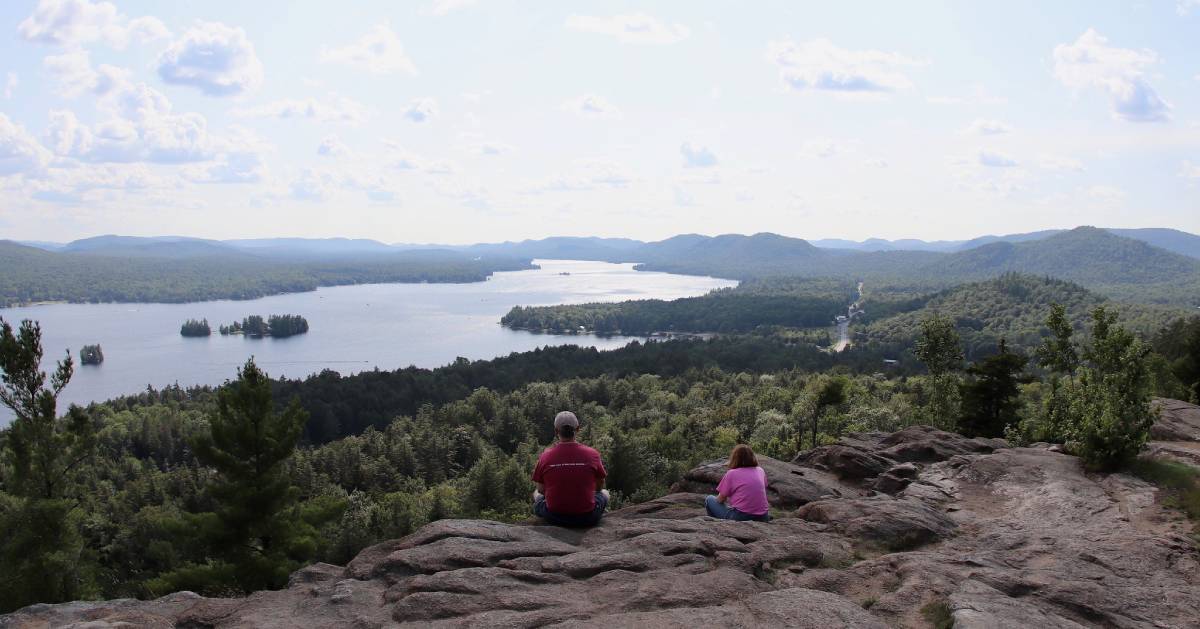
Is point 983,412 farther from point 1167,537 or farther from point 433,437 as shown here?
point 433,437

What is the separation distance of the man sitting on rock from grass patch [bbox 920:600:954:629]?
496 centimetres

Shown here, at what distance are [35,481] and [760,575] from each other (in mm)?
24638

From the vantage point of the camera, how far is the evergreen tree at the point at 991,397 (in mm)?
29766

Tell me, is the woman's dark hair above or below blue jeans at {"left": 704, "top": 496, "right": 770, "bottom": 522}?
above

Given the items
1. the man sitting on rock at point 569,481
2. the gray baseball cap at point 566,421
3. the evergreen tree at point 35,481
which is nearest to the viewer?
the gray baseball cap at point 566,421

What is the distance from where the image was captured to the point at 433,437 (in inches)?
3169


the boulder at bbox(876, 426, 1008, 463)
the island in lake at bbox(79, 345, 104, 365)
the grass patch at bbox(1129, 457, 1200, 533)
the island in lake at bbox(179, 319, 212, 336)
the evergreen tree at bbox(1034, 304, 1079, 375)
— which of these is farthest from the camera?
the island in lake at bbox(179, 319, 212, 336)

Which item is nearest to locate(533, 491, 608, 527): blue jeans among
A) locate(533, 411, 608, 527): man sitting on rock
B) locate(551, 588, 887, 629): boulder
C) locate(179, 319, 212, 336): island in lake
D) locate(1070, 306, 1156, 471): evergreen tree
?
locate(533, 411, 608, 527): man sitting on rock

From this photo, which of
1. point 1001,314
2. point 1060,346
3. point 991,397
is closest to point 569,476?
point 1060,346

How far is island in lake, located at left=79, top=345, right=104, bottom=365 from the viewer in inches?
5458

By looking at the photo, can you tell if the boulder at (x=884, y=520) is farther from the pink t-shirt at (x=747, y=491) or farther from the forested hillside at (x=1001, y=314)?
the forested hillside at (x=1001, y=314)

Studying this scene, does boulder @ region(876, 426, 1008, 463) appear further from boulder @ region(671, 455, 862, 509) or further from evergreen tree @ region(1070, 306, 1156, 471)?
evergreen tree @ region(1070, 306, 1156, 471)

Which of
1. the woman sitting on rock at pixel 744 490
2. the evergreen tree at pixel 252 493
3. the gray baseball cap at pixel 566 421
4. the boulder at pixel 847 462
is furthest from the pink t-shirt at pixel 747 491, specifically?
the evergreen tree at pixel 252 493

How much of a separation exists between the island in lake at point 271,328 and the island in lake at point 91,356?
3695 cm
